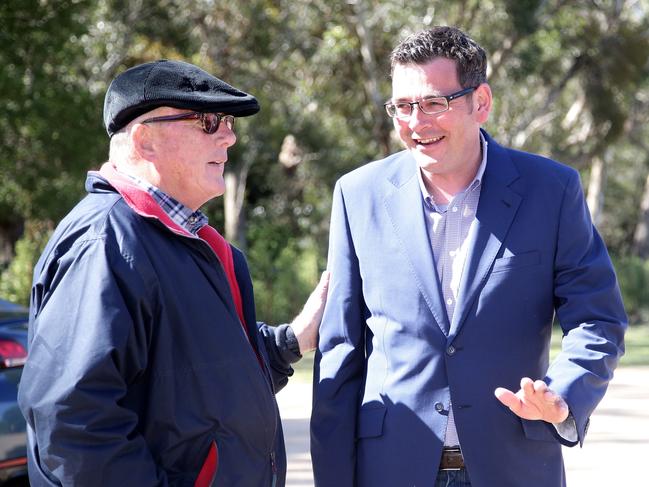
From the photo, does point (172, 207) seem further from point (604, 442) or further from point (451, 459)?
point (604, 442)

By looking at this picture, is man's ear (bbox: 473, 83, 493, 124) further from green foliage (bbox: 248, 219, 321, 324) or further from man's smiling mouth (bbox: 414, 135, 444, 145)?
green foliage (bbox: 248, 219, 321, 324)

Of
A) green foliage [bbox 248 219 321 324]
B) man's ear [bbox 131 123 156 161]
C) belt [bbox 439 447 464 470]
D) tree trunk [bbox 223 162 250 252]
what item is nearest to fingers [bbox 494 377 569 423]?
belt [bbox 439 447 464 470]

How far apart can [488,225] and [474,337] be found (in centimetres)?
36

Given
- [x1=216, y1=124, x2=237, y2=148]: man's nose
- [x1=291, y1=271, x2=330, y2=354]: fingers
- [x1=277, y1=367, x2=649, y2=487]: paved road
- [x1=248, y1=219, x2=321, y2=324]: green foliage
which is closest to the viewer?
[x1=216, y1=124, x2=237, y2=148]: man's nose

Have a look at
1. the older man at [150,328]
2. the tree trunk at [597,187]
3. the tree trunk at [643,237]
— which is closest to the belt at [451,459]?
the older man at [150,328]

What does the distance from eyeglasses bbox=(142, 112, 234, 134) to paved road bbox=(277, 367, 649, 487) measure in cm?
431

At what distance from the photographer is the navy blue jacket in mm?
2531

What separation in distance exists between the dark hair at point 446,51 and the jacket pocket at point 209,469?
1.39 meters

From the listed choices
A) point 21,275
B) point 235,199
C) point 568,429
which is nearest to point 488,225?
point 568,429

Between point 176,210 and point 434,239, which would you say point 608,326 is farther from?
point 176,210

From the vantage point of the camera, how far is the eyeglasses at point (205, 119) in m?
2.90

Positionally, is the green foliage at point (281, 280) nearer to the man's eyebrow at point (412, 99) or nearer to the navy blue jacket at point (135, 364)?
the man's eyebrow at point (412, 99)

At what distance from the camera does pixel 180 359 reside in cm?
272

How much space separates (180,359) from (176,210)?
47 centimetres
